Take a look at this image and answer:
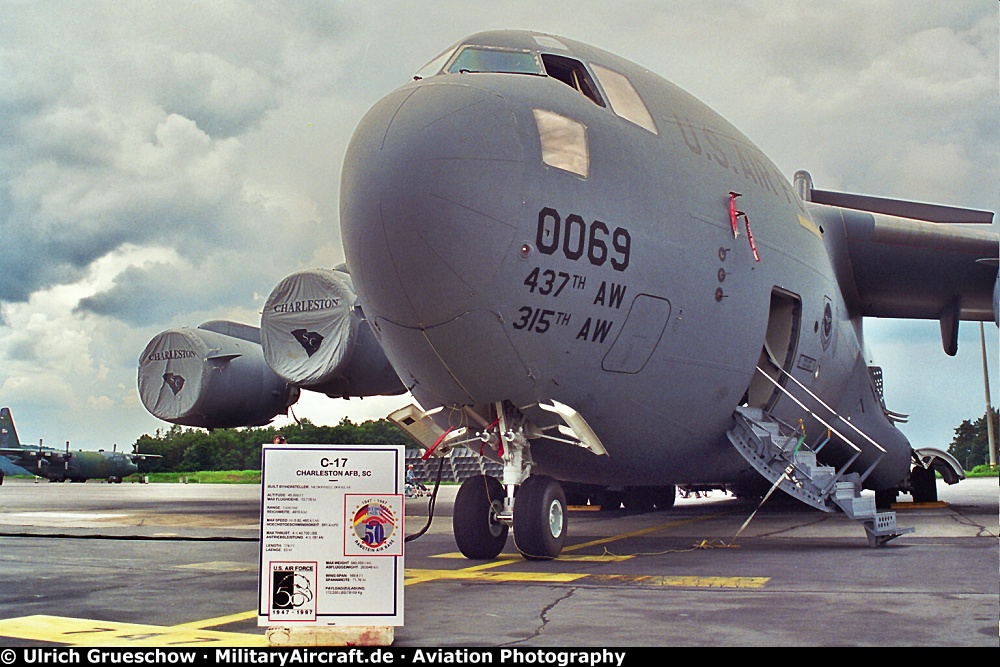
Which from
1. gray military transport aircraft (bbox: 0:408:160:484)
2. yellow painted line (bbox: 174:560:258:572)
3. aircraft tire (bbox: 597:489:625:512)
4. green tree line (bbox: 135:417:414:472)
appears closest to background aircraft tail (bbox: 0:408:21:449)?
gray military transport aircraft (bbox: 0:408:160:484)

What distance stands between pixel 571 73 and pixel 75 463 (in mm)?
46665

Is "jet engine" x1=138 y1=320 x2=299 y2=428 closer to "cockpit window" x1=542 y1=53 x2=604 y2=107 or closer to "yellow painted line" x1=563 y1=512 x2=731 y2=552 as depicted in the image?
"yellow painted line" x1=563 y1=512 x2=731 y2=552

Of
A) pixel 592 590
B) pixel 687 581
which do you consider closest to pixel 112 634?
pixel 592 590

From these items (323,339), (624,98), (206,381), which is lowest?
(206,381)

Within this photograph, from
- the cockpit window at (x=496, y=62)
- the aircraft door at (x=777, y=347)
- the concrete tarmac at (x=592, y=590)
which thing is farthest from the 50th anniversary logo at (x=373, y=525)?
the aircraft door at (x=777, y=347)

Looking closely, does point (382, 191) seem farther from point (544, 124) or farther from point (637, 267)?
point (637, 267)

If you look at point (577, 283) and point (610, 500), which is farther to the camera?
point (610, 500)

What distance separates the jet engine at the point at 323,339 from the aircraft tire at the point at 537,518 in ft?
22.9

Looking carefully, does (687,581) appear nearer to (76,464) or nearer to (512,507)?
(512,507)

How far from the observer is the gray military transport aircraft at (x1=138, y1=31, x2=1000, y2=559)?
7789 mm

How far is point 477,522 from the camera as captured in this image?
8812mm

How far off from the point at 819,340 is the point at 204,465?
19648 mm

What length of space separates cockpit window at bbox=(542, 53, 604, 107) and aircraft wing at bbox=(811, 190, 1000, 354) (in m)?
6.53
